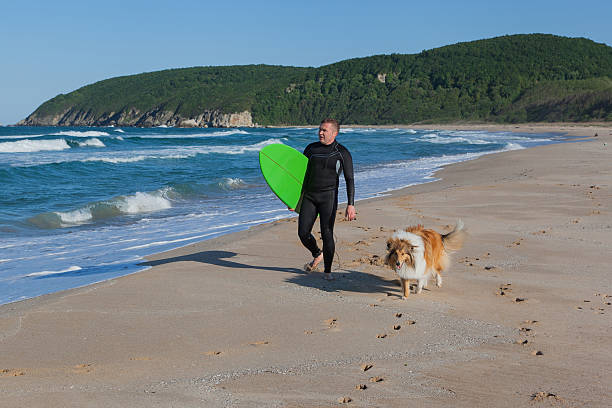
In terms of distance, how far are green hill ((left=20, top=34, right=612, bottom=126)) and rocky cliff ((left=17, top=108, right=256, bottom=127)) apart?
42 cm

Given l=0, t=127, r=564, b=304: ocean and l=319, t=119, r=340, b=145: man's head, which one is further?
l=0, t=127, r=564, b=304: ocean

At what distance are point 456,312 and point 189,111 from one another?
15583 centimetres

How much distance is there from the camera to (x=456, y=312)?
4.60m

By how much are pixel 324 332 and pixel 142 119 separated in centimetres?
17099

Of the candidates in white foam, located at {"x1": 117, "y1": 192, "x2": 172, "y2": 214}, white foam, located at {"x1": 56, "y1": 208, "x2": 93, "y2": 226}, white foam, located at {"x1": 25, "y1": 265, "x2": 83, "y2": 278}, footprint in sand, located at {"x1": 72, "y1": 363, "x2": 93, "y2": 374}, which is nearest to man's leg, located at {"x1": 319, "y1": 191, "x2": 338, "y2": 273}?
footprint in sand, located at {"x1": 72, "y1": 363, "x2": 93, "y2": 374}

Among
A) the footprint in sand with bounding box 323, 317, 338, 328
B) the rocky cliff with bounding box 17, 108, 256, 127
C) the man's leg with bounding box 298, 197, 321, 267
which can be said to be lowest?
the footprint in sand with bounding box 323, 317, 338, 328

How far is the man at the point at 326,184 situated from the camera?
560cm

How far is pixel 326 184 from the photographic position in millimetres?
5633

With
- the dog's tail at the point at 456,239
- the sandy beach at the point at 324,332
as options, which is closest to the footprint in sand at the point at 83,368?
the sandy beach at the point at 324,332

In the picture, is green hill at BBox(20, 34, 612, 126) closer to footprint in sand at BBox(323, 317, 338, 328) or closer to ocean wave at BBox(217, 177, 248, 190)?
ocean wave at BBox(217, 177, 248, 190)

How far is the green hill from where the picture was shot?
109438 millimetres

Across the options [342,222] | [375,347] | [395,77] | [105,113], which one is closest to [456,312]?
[375,347]

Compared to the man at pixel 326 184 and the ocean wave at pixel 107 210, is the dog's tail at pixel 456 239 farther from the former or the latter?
the ocean wave at pixel 107 210

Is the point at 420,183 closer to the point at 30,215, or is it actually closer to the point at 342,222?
the point at 342,222
